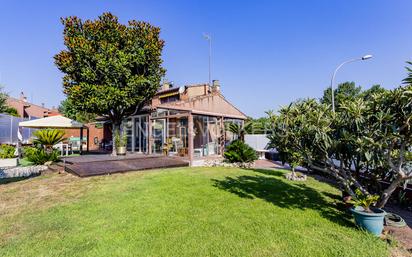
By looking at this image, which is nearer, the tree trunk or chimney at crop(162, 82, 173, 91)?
the tree trunk

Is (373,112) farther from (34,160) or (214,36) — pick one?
(214,36)

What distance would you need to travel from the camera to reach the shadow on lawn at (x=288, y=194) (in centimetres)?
589

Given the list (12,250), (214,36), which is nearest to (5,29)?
(12,250)

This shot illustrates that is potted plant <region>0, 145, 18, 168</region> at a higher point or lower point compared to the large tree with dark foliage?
lower

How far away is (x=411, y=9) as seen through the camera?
935cm

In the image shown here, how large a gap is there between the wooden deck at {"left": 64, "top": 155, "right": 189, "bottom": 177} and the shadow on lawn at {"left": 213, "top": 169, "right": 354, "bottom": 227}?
4660 mm

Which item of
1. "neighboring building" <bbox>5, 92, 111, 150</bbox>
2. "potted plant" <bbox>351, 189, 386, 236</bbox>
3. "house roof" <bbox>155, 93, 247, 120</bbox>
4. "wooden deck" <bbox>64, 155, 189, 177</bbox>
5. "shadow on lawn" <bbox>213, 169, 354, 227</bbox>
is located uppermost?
"house roof" <bbox>155, 93, 247, 120</bbox>

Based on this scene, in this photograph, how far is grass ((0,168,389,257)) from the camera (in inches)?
154

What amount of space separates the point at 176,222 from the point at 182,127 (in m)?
11.5

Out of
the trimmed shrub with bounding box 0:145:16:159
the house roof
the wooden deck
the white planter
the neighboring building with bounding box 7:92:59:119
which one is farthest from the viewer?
the neighboring building with bounding box 7:92:59:119

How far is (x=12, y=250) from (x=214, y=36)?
80.0 feet

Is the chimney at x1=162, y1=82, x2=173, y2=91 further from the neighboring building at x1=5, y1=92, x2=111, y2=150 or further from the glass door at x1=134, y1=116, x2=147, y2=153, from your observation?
the neighboring building at x1=5, y1=92, x2=111, y2=150

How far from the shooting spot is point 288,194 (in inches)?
301

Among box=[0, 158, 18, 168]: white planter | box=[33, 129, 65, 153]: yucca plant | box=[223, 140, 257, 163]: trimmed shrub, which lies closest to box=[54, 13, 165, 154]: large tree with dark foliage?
box=[33, 129, 65, 153]: yucca plant
